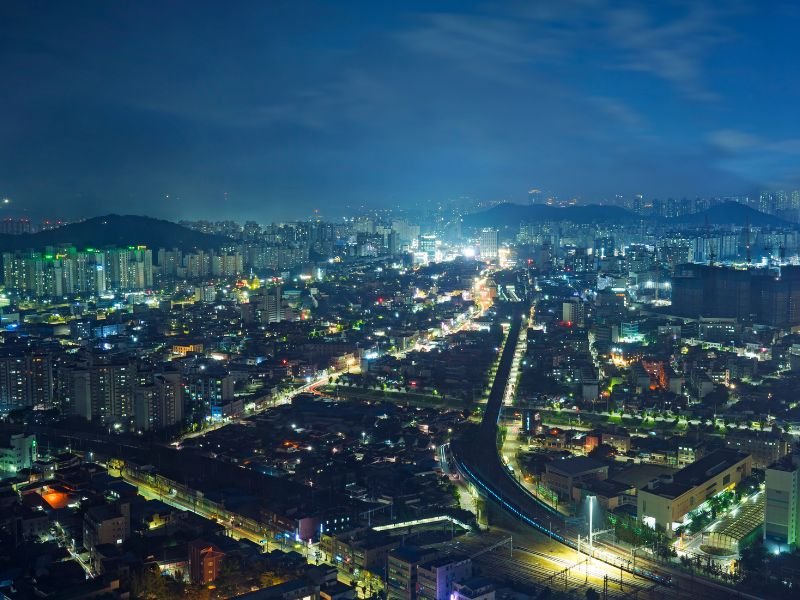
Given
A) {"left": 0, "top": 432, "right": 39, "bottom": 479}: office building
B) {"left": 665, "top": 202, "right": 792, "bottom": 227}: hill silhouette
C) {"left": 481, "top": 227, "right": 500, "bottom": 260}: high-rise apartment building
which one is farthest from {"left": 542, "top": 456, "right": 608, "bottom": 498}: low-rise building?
{"left": 665, "top": 202, "right": 792, "bottom": 227}: hill silhouette

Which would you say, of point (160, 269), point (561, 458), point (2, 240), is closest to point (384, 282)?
point (160, 269)

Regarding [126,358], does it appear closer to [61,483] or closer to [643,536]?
[61,483]

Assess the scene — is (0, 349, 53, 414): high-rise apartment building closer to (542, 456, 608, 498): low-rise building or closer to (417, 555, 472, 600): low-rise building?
(542, 456, 608, 498): low-rise building

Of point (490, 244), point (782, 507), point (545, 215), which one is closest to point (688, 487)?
point (782, 507)

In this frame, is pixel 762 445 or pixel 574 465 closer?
pixel 574 465

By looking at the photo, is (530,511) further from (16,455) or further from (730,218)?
(730,218)

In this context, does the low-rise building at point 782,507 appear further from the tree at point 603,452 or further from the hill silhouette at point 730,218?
the hill silhouette at point 730,218
